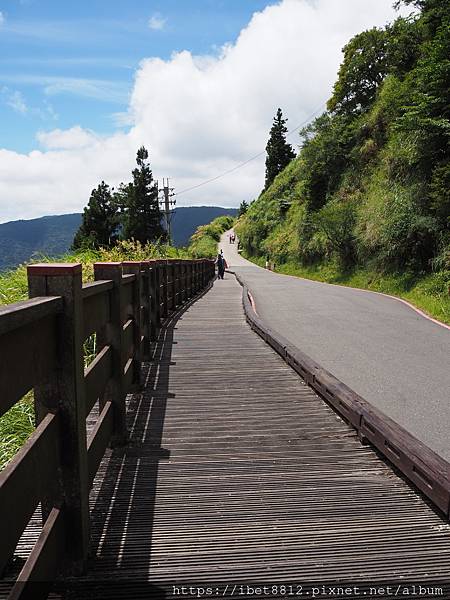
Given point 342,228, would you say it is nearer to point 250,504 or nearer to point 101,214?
point 250,504

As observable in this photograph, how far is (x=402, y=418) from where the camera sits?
5562mm

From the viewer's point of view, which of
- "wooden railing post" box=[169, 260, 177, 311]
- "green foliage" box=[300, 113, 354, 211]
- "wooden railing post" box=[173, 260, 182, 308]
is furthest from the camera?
"green foliage" box=[300, 113, 354, 211]

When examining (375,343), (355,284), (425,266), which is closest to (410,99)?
(425,266)

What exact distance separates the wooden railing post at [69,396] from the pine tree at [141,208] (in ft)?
196

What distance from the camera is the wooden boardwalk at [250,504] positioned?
2258mm

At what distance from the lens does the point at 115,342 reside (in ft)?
11.4

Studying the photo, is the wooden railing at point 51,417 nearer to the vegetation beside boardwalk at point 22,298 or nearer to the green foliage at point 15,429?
the green foliage at point 15,429

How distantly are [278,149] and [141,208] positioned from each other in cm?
2943

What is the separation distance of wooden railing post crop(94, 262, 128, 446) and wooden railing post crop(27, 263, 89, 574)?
4.27 feet

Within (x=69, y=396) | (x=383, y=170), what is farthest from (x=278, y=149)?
(x=69, y=396)

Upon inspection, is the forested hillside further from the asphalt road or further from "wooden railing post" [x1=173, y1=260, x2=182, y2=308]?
"wooden railing post" [x1=173, y1=260, x2=182, y2=308]

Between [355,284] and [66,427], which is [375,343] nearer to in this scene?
[66,427]

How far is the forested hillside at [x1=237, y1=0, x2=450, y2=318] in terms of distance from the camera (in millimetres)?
18781

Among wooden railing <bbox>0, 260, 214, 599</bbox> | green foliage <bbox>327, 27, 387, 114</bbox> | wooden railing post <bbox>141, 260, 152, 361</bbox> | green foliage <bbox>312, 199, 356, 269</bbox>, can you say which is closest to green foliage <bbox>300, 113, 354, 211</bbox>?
green foliage <bbox>327, 27, 387, 114</bbox>
